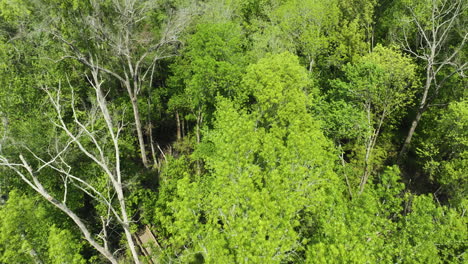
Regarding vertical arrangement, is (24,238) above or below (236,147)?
below

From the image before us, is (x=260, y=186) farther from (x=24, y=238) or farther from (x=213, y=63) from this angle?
(x=213, y=63)

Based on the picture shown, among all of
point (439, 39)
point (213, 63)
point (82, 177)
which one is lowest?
point (82, 177)

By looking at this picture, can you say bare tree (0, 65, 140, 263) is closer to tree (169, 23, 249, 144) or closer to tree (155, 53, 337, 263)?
tree (155, 53, 337, 263)

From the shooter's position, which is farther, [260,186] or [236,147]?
[236,147]

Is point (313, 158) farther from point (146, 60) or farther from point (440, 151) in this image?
point (146, 60)

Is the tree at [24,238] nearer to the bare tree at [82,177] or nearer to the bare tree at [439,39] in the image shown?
the bare tree at [82,177]

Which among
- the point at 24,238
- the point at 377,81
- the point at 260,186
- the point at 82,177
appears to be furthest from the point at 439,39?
the point at 24,238

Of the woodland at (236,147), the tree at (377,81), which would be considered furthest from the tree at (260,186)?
the tree at (377,81)

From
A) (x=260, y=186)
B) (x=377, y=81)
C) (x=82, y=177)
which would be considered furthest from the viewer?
(x=377, y=81)

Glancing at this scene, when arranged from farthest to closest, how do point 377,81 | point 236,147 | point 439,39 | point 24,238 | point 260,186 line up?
1. point 439,39
2. point 377,81
3. point 236,147
4. point 260,186
5. point 24,238
